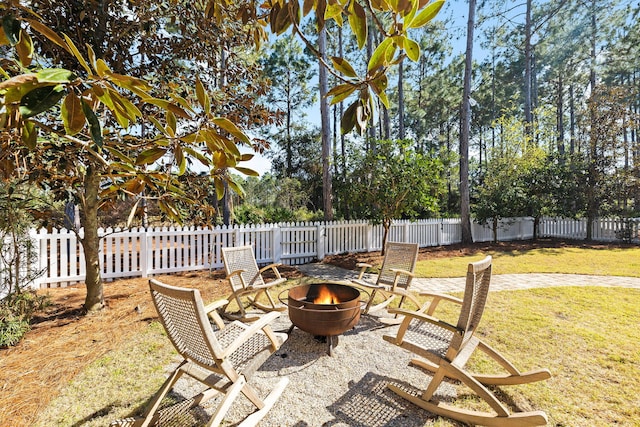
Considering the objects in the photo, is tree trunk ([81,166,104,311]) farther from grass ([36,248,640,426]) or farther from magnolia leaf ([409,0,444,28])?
magnolia leaf ([409,0,444,28])

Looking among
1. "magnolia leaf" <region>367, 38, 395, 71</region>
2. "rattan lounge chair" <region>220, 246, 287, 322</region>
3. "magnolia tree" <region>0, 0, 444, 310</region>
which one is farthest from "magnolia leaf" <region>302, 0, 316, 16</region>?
"rattan lounge chair" <region>220, 246, 287, 322</region>

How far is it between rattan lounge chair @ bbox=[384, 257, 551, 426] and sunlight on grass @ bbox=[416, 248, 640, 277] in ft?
14.0

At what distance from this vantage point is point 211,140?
1.15 m

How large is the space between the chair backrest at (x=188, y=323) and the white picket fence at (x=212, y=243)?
2.94 metres

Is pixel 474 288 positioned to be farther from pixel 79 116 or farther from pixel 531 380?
pixel 79 116

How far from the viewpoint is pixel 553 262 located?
27.0ft

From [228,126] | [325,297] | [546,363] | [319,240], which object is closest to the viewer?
[228,126]

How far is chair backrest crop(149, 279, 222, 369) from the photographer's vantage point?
2023 millimetres

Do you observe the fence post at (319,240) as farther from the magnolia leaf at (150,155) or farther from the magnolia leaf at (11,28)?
the magnolia leaf at (11,28)

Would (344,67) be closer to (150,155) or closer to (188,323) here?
(150,155)

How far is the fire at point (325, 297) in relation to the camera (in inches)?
144

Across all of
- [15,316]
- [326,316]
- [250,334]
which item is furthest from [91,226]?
[326,316]

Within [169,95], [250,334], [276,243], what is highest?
[169,95]

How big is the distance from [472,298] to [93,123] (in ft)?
8.02
